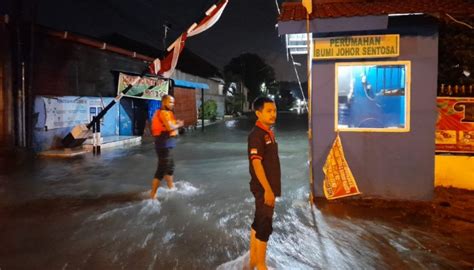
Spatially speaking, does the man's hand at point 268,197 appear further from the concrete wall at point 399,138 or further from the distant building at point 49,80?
the distant building at point 49,80

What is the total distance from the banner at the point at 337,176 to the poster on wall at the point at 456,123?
7.12ft

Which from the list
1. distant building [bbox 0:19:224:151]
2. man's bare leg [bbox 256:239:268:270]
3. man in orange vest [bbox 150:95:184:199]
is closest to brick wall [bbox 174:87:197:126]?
distant building [bbox 0:19:224:151]

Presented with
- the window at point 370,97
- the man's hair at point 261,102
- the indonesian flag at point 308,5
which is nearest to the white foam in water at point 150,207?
the man's hair at point 261,102

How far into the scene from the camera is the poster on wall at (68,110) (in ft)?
45.6

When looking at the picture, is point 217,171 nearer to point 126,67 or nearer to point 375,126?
point 375,126

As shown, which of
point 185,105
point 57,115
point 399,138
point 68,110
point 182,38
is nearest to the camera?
point 399,138

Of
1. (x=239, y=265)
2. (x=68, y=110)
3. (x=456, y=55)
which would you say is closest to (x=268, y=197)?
(x=239, y=265)

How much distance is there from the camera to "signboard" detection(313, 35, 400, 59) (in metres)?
6.73

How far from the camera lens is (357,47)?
681 cm

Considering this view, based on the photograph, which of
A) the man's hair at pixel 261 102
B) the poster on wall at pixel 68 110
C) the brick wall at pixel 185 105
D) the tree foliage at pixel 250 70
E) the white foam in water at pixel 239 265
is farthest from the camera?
the tree foliage at pixel 250 70

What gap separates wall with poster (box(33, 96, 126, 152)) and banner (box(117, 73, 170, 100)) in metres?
1.09

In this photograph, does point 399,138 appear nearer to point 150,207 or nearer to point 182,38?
point 150,207

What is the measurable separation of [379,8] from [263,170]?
404 cm

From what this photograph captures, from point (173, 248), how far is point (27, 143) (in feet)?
33.0
